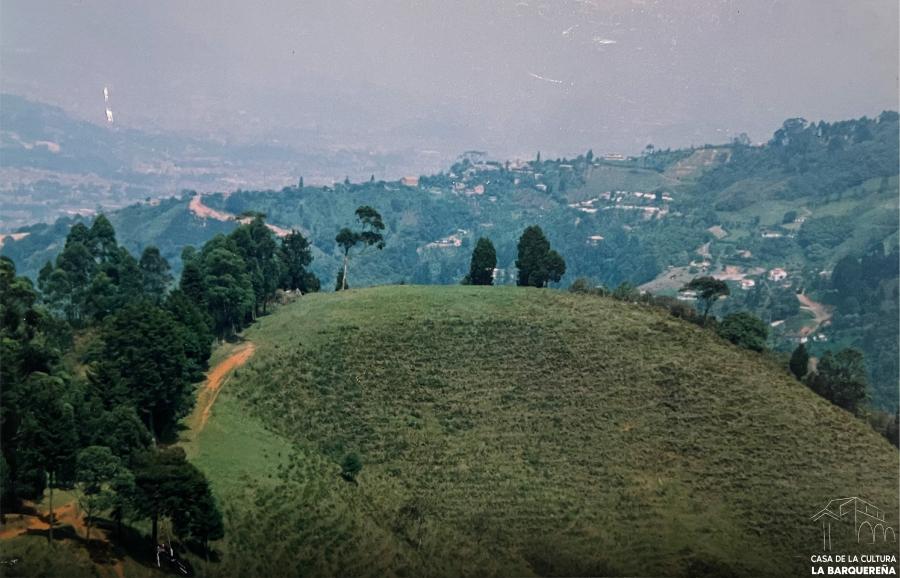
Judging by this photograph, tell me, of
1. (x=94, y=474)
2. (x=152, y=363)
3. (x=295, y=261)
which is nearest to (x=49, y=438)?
(x=94, y=474)

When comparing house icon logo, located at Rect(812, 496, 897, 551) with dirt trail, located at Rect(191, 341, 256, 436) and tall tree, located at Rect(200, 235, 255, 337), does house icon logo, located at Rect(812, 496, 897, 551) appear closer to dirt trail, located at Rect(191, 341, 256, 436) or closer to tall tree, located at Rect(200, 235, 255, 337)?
dirt trail, located at Rect(191, 341, 256, 436)

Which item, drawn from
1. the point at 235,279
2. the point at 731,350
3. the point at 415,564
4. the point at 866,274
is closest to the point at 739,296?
the point at 866,274

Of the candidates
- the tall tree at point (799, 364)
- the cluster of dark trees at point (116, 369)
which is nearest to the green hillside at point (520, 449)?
the cluster of dark trees at point (116, 369)

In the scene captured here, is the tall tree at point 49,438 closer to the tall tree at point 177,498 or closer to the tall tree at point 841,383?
the tall tree at point 177,498

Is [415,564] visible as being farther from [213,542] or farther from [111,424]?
[111,424]

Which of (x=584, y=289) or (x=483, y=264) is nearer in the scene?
(x=584, y=289)

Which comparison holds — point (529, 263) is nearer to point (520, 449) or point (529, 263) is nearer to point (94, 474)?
point (520, 449)
